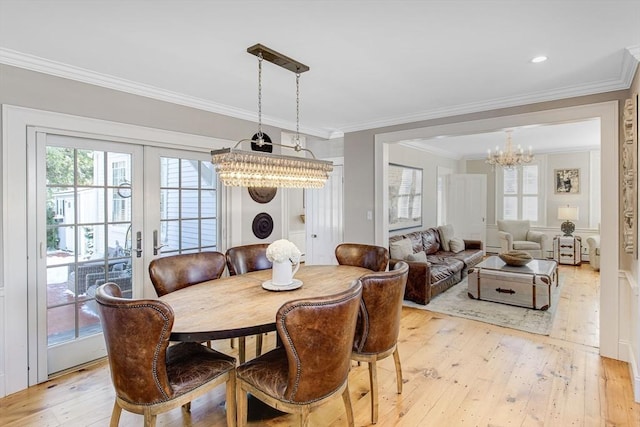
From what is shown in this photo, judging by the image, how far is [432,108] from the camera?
3.90 m

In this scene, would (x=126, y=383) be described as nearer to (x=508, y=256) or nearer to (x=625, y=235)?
(x=625, y=235)

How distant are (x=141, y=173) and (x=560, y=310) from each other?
4.89m

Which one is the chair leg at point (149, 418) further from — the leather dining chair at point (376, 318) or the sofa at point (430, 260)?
the sofa at point (430, 260)

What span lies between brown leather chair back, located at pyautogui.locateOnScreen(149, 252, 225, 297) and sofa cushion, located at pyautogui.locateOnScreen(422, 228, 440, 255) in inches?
156

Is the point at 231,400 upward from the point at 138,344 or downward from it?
downward

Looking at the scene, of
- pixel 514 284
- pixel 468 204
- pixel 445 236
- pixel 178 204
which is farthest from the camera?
pixel 468 204

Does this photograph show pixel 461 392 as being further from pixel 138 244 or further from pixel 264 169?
pixel 138 244

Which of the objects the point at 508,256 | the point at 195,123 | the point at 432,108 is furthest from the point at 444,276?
the point at 195,123

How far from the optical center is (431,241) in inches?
246

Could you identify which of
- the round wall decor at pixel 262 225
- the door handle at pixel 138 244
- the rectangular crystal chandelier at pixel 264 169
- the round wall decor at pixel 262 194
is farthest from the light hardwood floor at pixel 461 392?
the round wall decor at pixel 262 194

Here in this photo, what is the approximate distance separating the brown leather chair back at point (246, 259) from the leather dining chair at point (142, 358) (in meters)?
1.30

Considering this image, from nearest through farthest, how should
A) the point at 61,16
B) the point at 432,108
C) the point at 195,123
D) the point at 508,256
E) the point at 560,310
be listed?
1. the point at 61,16
2. the point at 195,123
3. the point at 432,108
4. the point at 560,310
5. the point at 508,256

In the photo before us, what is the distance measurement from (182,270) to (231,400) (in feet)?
3.63

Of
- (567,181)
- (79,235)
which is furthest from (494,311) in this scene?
(567,181)
